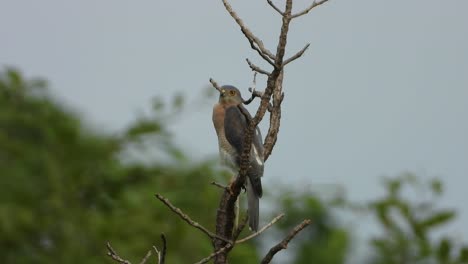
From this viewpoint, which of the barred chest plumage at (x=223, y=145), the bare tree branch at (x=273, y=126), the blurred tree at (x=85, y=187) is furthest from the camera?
the blurred tree at (x=85, y=187)

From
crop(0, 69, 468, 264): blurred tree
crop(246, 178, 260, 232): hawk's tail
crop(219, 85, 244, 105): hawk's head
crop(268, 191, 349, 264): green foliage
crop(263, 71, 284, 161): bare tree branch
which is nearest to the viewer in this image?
crop(263, 71, 284, 161): bare tree branch

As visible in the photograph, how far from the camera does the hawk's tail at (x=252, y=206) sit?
6.11m

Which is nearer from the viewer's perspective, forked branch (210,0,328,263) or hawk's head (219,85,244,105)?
forked branch (210,0,328,263)

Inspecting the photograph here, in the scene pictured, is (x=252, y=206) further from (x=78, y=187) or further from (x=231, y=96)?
(x=78, y=187)

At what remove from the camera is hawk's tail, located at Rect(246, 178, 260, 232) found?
6.11 m

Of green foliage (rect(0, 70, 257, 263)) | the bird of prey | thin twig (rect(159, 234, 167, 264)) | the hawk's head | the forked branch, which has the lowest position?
thin twig (rect(159, 234, 167, 264))

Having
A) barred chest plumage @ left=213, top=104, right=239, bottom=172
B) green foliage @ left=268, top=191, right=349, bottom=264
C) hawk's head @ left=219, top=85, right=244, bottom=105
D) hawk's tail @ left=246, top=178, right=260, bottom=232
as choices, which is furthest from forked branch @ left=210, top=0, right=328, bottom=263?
green foliage @ left=268, top=191, right=349, bottom=264

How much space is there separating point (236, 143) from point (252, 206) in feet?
3.51

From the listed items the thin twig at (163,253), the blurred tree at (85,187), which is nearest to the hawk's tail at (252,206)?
the thin twig at (163,253)

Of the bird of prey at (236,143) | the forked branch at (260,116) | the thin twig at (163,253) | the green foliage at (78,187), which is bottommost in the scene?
the thin twig at (163,253)

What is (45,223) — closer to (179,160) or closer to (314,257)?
(179,160)

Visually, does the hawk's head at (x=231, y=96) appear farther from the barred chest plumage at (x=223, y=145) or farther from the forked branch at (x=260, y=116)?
the forked branch at (x=260, y=116)

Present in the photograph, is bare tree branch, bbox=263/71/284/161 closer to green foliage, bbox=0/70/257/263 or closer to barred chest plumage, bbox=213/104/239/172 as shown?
barred chest plumage, bbox=213/104/239/172

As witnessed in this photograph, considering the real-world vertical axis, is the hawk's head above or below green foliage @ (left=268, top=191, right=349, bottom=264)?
below
